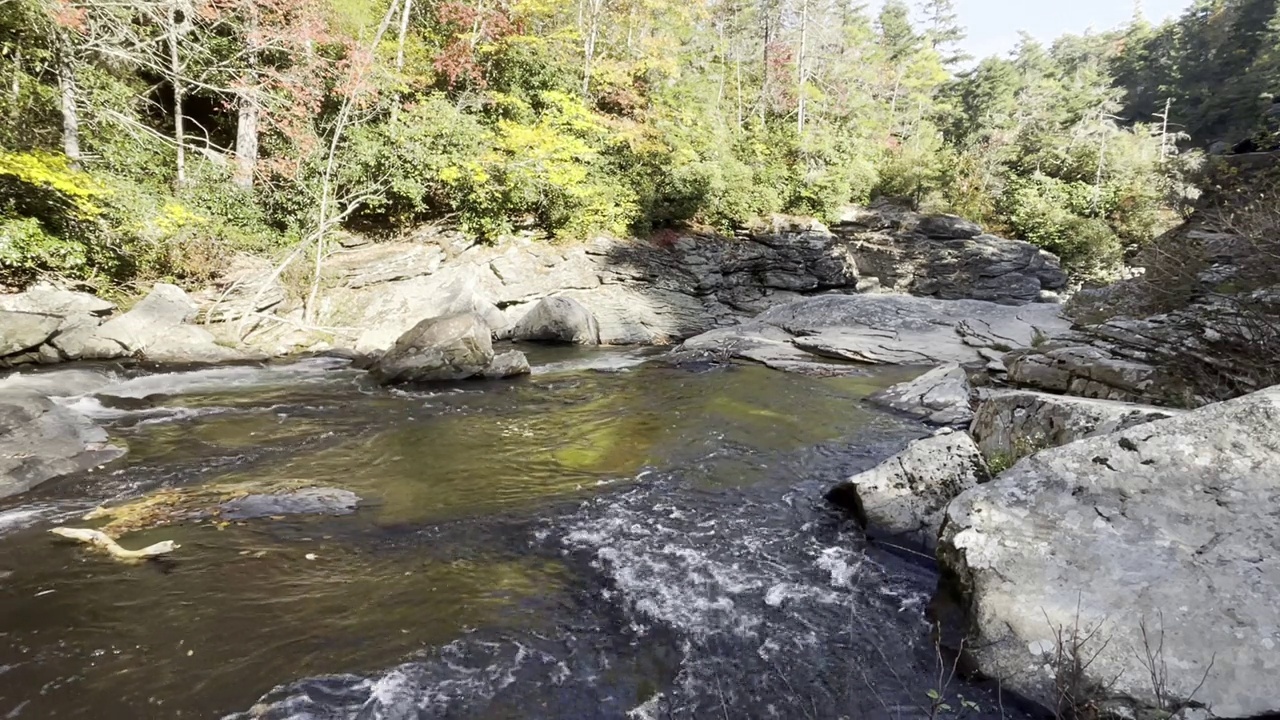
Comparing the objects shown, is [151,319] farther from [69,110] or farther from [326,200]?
[326,200]

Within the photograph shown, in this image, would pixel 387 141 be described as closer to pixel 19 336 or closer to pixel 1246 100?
pixel 19 336

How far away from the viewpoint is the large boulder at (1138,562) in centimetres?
271

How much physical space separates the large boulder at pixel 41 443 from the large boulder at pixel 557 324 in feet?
28.8

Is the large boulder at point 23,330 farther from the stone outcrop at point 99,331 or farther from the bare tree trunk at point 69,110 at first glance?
the bare tree trunk at point 69,110

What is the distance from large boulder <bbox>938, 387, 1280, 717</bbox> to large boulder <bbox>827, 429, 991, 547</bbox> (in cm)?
95

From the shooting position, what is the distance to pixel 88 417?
736 centimetres

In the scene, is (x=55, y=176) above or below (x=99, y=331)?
above

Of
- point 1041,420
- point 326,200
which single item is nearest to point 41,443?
point 326,200

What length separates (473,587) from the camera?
164 inches

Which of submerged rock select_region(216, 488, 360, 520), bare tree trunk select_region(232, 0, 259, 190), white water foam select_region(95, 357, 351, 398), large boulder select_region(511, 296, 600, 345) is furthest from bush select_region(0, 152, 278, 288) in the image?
submerged rock select_region(216, 488, 360, 520)

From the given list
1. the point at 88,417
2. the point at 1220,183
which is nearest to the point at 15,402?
the point at 88,417

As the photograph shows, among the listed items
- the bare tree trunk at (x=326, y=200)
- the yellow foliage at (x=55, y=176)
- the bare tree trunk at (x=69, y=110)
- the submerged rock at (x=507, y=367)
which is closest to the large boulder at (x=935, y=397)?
the submerged rock at (x=507, y=367)

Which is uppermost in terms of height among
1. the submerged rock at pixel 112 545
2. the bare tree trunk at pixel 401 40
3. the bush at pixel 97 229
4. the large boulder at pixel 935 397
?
the bare tree trunk at pixel 401 40

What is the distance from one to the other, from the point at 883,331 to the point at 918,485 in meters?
9.67
